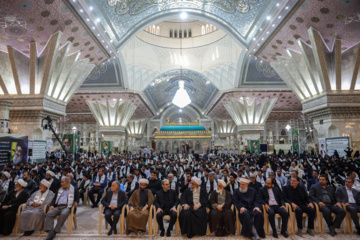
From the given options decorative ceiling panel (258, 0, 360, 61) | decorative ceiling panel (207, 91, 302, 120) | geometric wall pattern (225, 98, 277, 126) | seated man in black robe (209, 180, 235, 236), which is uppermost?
decorative ceiling panel (258, 0, 360, 61)

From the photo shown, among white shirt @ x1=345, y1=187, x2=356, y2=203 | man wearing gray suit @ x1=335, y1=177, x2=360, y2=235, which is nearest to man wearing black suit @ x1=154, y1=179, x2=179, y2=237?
man wearing gray suit @ x1=335, y1=177, x2=360, y2=235

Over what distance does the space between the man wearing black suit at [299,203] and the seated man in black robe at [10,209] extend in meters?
4.29

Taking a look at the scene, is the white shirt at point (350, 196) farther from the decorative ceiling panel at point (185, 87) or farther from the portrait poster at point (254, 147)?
the decorative ceiling panel at point (185, 87)

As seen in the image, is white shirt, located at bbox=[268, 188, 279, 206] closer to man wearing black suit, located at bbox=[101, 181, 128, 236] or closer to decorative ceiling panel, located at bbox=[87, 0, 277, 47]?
man wearing black suit, located at bbox=[101, 181, 128, 236]

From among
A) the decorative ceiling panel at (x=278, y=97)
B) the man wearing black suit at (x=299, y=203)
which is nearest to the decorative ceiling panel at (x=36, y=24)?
the man wearing black suit at (x=299, y=203)

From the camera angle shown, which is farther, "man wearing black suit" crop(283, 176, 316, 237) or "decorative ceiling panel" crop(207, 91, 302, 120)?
"decorative ceiling panel" crop(207, 91, 302, 120)

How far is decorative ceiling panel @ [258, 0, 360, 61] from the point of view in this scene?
7.63 metres

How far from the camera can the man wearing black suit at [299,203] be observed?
3682 millimetres

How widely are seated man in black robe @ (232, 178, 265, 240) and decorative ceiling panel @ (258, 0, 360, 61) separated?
6.79m

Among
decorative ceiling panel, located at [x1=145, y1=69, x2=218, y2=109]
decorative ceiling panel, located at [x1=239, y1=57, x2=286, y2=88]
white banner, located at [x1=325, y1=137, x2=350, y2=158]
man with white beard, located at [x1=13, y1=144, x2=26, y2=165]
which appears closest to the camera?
man with white beard, located at [x1=13, y1=144, x2=26, y2=165]

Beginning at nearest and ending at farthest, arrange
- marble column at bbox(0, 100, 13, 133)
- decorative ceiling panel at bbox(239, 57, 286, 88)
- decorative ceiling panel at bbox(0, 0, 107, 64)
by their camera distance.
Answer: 1. decorative ceiling panel at bbox(0, 0, 107, 64)
2. marble column at bbox(0, 100, 13, 133)
3. decorative ceiling panel at bbox(239, 57, 286, 88)

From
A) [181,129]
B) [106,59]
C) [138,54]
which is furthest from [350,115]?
[181,129]

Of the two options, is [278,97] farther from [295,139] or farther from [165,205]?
[165,205]

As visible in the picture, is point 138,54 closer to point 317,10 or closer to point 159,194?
point 317,10
